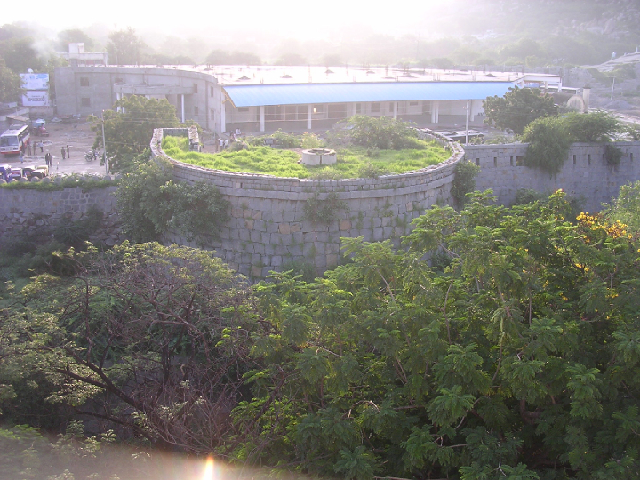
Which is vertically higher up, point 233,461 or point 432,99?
point 432,99

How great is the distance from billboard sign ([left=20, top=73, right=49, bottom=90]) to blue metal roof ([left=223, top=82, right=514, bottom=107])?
22088 mm

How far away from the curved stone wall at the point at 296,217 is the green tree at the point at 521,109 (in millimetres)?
16758

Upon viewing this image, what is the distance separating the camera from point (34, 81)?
172 feet

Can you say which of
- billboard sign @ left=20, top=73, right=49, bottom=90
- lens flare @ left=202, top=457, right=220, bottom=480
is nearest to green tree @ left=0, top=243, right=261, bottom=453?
lens flare @ left=202, top=457, right=220, bottom=480

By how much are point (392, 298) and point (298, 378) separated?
5.97ft

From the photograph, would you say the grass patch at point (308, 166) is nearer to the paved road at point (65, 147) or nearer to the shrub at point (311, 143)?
the shrub at point (311, 143)

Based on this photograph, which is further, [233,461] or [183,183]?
[183,183]

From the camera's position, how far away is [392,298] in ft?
32.1

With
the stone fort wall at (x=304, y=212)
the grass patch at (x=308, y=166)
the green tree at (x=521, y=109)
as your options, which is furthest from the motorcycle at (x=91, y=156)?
the green tree at (x=521, y=109)

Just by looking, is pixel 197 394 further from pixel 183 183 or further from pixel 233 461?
pixel 183 183

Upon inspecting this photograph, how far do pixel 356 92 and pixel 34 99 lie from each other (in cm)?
2720

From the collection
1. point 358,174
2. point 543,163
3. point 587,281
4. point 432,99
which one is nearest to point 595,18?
point 432,99

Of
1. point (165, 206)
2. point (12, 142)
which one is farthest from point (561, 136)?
point (12, 142)

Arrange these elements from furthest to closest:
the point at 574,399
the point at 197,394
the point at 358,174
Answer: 1. the point at 358,174
2. the point at 197,394
3. the point at 574,399
